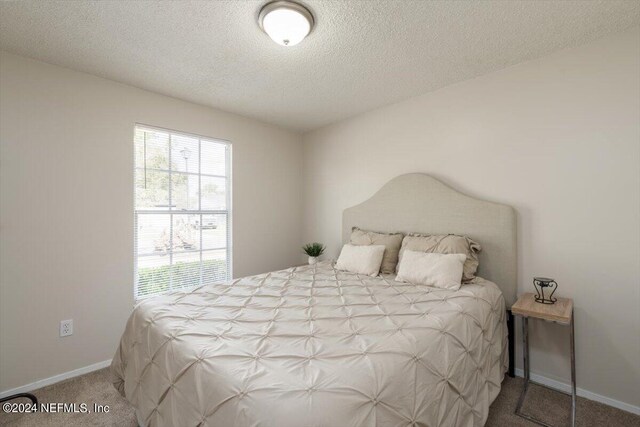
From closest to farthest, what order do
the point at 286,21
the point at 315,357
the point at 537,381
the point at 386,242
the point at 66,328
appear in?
the point at 315,357
the point at 286,21
the point at 537,381
the point at 66,328
the point at 386,242

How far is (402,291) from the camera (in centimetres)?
210

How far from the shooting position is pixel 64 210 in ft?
7.66

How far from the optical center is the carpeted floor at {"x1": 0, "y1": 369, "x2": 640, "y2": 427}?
5.79ft

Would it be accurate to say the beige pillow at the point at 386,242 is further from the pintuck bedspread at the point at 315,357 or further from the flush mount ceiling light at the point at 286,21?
the flush mount ceiling light at the point at 286,21

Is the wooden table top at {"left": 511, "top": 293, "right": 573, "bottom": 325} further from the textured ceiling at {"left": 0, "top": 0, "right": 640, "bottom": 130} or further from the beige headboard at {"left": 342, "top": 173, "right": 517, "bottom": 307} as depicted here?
the textured ceiling at {"left": 0, "top": 0, "right": 640, "bottom": 130}

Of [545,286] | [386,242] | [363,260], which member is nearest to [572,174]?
[545,286]

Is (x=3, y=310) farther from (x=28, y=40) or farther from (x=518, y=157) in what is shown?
(x=518, y=157)

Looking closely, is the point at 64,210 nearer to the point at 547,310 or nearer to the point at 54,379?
the point at 54,379

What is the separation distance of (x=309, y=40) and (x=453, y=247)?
1.94 meters

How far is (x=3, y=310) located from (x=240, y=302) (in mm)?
1840

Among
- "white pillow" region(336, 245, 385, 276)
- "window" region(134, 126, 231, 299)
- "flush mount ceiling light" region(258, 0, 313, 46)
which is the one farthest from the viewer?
"window" region(134, 126, 231, 299)

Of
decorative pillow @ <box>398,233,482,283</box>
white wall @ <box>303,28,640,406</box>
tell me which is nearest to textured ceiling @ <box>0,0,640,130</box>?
white wall @ <box>303,28,640,406</box>

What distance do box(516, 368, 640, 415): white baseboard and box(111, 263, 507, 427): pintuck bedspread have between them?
29 centimetres

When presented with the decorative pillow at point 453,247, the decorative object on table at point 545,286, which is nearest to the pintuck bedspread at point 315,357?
the decorative pillow at point 453,247
